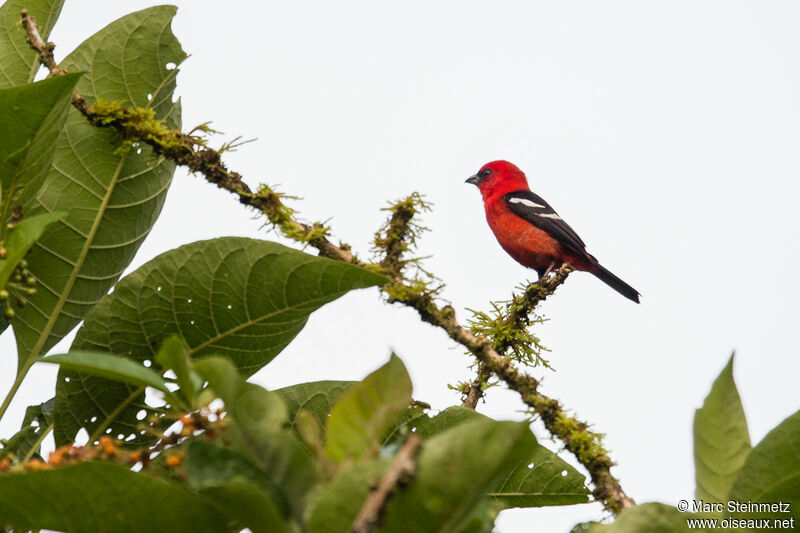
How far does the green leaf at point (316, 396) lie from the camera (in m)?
2.24

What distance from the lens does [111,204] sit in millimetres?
2578

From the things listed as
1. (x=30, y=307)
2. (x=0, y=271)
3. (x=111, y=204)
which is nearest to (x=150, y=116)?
(x=111, y=204)

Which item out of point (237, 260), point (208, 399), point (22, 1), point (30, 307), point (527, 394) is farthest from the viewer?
point (22, 1)

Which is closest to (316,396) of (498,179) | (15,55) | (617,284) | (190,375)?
(190,375)

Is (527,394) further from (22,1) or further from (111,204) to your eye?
(22,1)

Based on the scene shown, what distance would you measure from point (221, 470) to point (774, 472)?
105cm

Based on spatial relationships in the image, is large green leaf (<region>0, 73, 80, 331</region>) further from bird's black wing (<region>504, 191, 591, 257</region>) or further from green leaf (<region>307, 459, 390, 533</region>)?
bird's black wing (<region>504, 191, 591, 257</region>)

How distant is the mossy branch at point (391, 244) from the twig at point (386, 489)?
30.8 inches

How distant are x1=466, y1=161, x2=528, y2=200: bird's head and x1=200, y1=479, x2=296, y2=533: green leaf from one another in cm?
751

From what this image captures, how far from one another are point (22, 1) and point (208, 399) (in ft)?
6.45

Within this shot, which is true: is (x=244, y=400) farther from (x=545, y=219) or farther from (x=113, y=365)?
(x=545, y=219)

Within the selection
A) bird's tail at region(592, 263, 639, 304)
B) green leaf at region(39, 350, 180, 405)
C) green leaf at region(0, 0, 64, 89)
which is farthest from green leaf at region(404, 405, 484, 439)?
bird's tail at region(592, 263, 639, 304)

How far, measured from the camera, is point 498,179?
29.7 ft

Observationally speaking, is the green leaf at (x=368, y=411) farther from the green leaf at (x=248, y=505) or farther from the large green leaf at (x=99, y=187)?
the large green leaf at (x=99, y=187)
